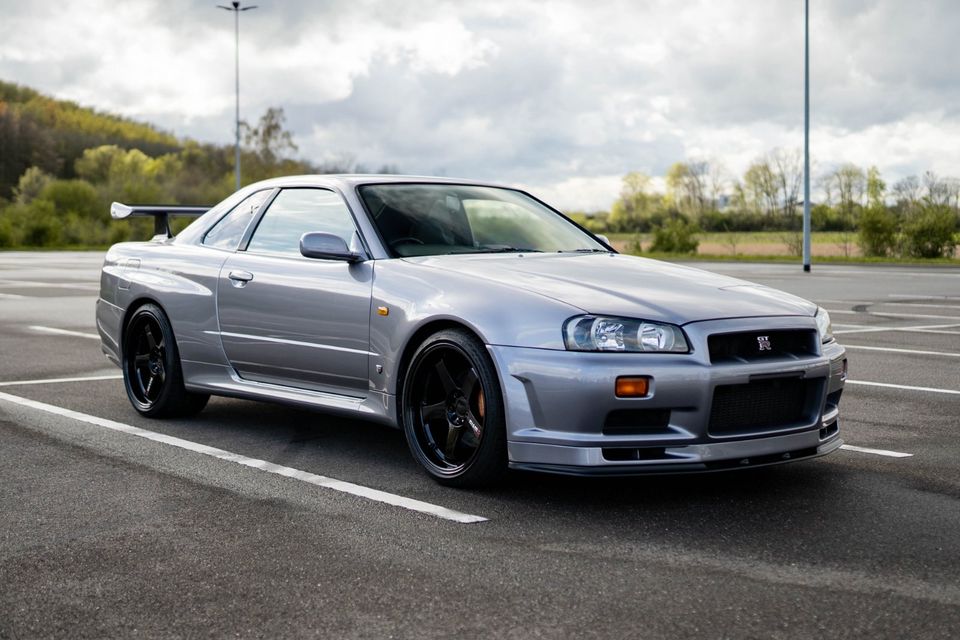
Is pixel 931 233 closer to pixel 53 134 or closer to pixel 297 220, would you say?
pixel 297 220

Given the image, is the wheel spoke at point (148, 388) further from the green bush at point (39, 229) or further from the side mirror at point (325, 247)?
the green bush at point (39, 229)

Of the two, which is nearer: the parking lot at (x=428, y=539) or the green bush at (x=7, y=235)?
the parking lot at (x=428, y=539)

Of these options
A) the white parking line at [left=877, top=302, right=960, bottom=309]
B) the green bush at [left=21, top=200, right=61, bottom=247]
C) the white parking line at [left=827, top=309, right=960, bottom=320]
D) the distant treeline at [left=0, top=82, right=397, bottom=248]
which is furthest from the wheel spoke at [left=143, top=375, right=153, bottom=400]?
the green bush at [left=21, top=200, right=61, bottom=247]

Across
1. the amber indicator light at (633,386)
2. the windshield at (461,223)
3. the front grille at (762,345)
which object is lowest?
the amber indicator light at (633,386)

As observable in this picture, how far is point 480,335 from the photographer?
496 centimetres

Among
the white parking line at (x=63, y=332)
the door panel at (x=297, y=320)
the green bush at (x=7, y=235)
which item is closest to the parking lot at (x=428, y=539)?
the door panel at (x=297, y=320)

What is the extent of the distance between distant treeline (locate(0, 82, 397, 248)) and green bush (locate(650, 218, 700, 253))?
14918 millimetres

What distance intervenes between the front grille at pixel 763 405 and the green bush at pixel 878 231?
35839 mm

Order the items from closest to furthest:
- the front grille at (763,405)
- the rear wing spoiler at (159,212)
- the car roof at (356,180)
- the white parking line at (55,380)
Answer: the front grille at (763,405) < the car roof at (356,180) < the rear wing spoiler at (159,212) < the white parking line at (55,380)

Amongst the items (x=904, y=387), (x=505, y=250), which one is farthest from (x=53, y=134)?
(x=505, y=250)

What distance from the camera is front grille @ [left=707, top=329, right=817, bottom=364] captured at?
188 inches

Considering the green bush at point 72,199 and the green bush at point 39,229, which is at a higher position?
the green bush at point 72,199

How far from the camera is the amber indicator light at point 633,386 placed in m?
4.63

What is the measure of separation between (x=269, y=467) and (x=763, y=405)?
2.44m
